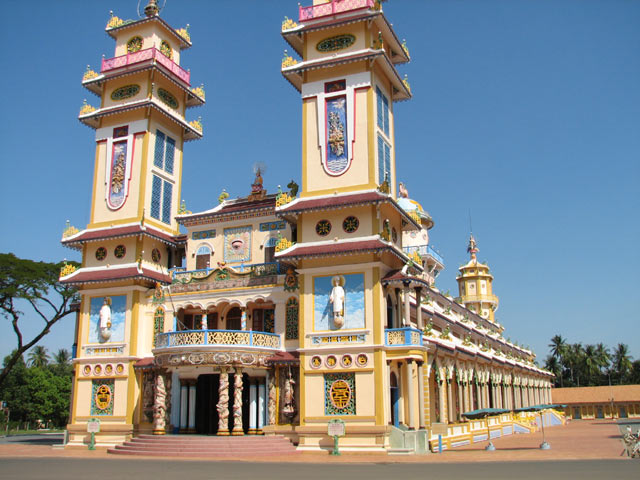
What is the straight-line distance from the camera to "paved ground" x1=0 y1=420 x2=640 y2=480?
16969 millimetres

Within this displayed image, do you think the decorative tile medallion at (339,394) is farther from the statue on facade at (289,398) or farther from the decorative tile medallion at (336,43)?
the decorative tile medallion at (336,43)

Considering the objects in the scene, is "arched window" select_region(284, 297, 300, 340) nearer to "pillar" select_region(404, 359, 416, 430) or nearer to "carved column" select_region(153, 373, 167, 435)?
"pillar" select_region(404, 359, 416, 430)

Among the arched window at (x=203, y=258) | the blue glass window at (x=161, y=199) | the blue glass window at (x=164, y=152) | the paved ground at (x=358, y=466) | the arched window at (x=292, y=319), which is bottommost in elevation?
the paved ground at (x=358, y=466)

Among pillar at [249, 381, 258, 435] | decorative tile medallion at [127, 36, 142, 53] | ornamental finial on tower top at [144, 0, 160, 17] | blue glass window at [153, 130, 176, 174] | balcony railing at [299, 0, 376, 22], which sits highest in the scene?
ornamental finial on tower top at [144, 0, 160, 17]

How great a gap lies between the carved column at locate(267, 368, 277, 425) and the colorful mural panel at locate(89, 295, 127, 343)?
28.2 feet

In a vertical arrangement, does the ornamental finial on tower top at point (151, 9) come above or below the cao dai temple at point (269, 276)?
above

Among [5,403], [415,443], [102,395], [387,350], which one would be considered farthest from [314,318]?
[5,403]

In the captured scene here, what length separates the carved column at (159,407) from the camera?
29.8m

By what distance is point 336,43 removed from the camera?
31719mm

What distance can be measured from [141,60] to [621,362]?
9761 cm

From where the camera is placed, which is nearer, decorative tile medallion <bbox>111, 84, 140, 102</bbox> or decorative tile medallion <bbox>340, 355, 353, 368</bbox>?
decorative tile medallion <bbox>340, 355, 353, 368</bbox>

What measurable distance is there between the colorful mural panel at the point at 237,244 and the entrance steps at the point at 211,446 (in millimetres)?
9954

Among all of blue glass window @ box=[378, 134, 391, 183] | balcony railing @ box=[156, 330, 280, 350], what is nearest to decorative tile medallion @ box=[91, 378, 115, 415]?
balcony railing @ box=[156, 330, 280, 350]

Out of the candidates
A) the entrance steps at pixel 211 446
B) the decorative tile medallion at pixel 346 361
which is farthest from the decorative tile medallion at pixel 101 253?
the decorative tile medallion at pixel 346 361
